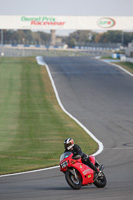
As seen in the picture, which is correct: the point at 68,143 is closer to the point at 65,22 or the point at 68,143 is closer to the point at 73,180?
the point at 73,180

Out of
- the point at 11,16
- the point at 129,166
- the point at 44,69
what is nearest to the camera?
the point at 129,166

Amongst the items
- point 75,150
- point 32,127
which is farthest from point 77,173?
point 32,127

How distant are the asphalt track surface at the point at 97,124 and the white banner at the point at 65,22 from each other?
7389 millimetres

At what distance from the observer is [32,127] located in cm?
2459

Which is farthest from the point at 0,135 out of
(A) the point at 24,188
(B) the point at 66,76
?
(B) the point at 66,76

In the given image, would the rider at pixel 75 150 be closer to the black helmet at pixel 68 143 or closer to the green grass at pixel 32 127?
the black helmet at pixel 68 143

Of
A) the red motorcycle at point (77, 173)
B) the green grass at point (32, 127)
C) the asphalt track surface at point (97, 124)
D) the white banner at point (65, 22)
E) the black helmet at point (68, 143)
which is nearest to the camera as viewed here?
the asphalt track surface at point (97, 124)

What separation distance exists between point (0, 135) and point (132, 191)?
13361 mm

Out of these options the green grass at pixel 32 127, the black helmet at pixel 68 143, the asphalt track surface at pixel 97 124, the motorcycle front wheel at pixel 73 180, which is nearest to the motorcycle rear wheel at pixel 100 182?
the asphalt track surface at pixel 97 124

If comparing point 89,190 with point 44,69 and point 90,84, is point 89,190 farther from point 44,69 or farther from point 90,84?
point 44,69

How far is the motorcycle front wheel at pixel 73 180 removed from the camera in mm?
10289

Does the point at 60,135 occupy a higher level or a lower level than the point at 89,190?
lower

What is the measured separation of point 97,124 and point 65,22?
4333cm

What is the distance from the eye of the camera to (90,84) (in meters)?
45.5
